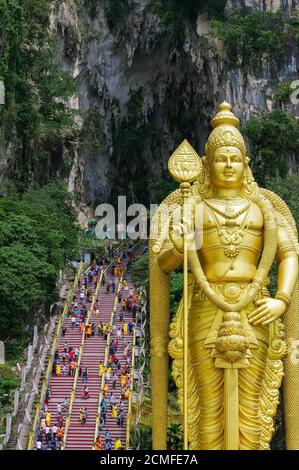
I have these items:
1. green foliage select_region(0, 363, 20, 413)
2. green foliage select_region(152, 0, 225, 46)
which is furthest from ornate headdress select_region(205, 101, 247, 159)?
green foliage select_region(152, 0, 225, 46)

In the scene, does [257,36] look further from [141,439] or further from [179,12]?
[141,439]

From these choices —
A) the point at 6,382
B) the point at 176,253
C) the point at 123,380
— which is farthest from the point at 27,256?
the point at 176,253

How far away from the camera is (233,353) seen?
893 centimetres

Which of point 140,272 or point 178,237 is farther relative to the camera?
point 140,272

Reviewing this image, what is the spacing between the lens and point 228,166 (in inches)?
377

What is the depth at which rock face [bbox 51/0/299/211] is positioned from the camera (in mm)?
32375

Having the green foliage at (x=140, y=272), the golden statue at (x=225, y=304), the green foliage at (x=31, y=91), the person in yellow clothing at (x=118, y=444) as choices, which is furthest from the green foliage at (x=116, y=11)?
the golden statue at (x=225, y=304)

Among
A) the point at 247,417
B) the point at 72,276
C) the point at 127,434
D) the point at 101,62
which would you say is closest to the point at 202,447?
the point at 247,417

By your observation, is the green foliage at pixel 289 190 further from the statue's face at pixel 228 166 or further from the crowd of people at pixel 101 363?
the statue's face at pixel 228 166

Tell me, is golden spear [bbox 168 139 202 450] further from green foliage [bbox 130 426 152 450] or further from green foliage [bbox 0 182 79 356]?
green foliage [bbox 0 182 79 356]

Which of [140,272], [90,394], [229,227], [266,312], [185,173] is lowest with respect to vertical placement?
[266,312]

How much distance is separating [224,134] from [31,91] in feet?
62.6

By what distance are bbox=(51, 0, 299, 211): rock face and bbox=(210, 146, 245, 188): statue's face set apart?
21823 mm

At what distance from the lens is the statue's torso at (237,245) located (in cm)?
937
